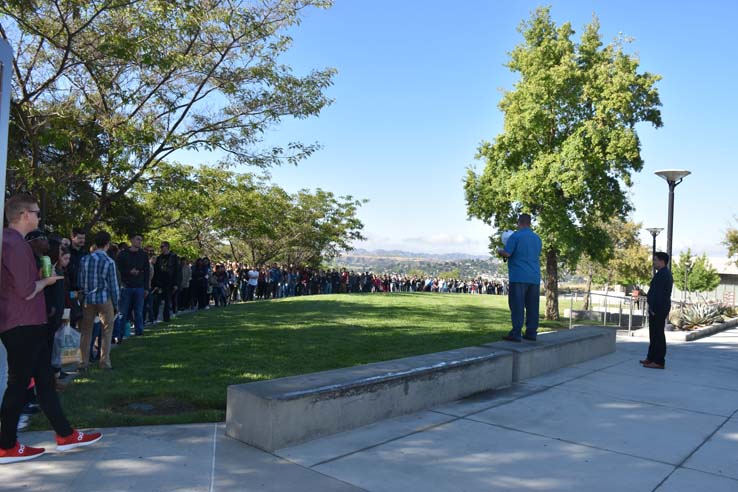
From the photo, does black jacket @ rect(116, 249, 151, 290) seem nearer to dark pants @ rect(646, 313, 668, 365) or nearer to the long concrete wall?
the long concrete wall

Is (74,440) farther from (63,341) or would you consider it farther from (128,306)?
(128,306)

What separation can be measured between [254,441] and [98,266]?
3.72 meters

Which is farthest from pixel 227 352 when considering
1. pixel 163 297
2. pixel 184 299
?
pixel 184 299

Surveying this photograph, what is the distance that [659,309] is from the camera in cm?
802

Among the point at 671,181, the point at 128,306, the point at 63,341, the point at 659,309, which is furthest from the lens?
the point at 671,181

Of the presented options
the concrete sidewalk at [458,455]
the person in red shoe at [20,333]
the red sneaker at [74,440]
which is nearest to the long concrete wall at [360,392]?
the concrete sidewalk at [458,455]

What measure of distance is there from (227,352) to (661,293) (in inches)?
256

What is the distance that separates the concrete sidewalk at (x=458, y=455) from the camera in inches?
137

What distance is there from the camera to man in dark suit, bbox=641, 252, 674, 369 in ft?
26.2

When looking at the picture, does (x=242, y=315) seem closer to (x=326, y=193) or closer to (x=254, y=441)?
(x=254, y=441)

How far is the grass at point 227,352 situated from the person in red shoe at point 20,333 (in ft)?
2.36

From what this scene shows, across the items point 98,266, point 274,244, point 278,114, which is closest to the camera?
point 98,266

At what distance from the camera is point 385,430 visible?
459cm

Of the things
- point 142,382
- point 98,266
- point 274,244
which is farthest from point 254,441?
point 274,244
